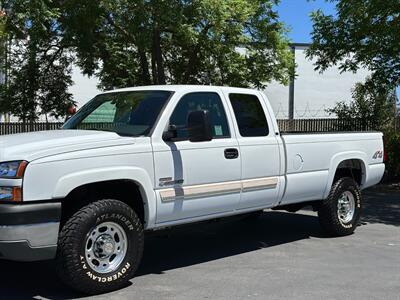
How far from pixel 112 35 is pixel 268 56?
3.98 metres

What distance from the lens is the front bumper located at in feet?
16.1

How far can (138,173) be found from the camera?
5.70 meters

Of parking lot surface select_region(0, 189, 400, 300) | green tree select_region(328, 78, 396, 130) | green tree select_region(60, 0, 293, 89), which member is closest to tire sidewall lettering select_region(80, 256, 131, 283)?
parking lot surface select_region(0, 189, 400, 300)

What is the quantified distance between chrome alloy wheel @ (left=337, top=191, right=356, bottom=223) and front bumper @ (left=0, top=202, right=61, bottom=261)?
4.61 meters

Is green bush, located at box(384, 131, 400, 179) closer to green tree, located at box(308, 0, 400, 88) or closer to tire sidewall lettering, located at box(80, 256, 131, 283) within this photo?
green tree, located at box(308, 0, 400, 88)

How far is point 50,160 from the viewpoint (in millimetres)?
5105

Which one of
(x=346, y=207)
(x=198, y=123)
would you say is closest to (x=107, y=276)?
(x=198, y=123)

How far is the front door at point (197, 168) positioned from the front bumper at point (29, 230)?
47.2 inches

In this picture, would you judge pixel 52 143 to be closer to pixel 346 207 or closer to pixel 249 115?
pixel 249 115

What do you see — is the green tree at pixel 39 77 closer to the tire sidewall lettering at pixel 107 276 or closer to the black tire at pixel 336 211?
the black tire at pixel 336 211

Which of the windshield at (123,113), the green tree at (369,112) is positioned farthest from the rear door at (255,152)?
the green tree at (369,112)

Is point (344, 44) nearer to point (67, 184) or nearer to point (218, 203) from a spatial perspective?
point (218, 203)

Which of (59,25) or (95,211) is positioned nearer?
(95,211)

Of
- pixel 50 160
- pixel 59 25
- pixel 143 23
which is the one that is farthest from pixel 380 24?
pixel 50 160
